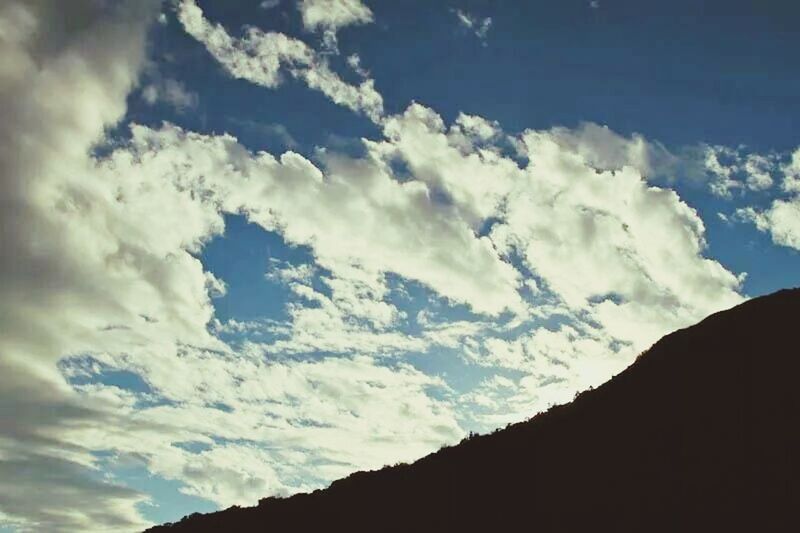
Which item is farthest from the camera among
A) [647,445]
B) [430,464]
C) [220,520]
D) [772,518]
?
[220,520]

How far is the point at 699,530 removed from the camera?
17.5 meters

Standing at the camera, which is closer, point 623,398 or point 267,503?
point 623,398

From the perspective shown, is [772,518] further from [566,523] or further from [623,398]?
[623,398]

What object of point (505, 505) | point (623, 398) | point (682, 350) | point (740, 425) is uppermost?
point (682, 350)

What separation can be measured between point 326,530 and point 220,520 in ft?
29.4

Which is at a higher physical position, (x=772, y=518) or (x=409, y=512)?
(x=409, y=512)

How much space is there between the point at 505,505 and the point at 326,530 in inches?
359

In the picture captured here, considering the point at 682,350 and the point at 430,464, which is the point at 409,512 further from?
the point at 682,350

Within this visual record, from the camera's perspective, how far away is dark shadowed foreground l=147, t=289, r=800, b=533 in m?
18.9

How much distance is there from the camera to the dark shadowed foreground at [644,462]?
62.0 ft

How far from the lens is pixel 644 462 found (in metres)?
21.8

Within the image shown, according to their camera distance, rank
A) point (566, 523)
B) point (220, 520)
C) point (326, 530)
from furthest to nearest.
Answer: point (220, 520), point (326, 530), point (566, 523)

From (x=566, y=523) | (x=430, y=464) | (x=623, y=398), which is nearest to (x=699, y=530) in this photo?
(x=566, y=523)

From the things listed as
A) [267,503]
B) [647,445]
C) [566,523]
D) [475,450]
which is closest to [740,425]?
[647,445]
